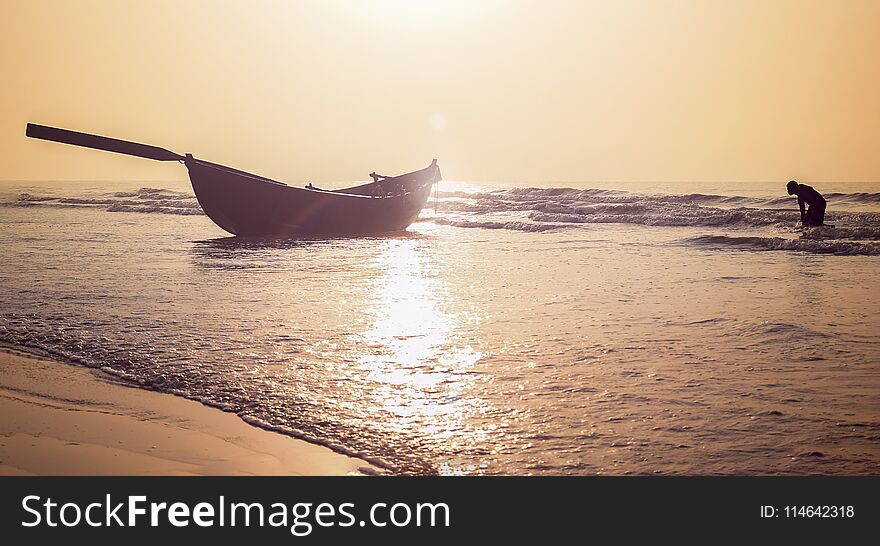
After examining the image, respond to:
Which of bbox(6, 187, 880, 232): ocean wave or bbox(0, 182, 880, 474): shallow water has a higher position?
bbox(6, 187, 880, 232): ocean wave

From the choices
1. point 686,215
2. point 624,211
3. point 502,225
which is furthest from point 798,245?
point 624,211

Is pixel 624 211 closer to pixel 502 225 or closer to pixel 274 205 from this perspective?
pixel 502 225

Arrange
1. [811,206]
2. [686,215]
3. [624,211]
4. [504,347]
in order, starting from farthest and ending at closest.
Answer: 1. [624,211]
2. [686,215]
3. [811,206]
4. [504,347]

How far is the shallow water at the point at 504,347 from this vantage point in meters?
4.91

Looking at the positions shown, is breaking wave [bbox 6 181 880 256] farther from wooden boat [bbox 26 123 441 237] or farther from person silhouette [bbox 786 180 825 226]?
wooden boat [bbox 26 123 441 237]

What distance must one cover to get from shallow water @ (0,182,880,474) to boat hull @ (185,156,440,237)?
4.73m

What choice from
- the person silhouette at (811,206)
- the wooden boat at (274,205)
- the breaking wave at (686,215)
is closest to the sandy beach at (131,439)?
the wooden boat at (274,205)

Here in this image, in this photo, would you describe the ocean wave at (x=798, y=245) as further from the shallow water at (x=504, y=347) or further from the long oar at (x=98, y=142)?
the long oar at (x=98, y=142)

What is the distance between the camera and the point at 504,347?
762 cm

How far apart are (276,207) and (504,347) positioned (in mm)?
16532

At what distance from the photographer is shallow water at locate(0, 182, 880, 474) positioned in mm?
4914

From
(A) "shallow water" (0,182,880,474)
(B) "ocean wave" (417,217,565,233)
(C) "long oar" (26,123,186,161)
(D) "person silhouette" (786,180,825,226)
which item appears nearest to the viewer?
(A) "shallow water" (0,182,880,474)

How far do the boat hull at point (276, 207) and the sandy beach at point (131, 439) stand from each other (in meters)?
16.2

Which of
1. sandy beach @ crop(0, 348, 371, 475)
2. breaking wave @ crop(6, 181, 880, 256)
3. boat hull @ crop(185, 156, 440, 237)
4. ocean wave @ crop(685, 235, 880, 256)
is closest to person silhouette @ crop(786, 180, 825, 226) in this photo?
breaking wave @ crop(6, 181, 880, 256)
